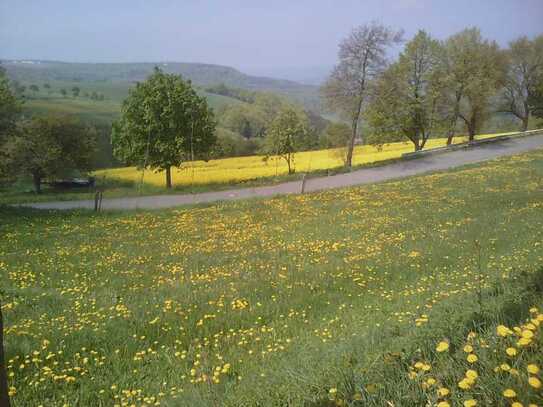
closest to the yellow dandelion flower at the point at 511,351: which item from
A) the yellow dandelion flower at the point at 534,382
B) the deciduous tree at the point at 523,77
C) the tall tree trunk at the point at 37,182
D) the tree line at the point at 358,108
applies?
the yellow dandelion flower at the point at 534,382

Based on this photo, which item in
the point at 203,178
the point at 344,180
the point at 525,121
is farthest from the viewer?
the point at 525,121

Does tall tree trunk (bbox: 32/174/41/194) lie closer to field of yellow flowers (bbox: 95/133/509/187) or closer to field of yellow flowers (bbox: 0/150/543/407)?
field of yellow flowers (bbox: 95/133/509/187)

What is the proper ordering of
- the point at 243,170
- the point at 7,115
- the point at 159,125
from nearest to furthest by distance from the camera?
the point at 7,115, the point at 159,125, the point at 243,170

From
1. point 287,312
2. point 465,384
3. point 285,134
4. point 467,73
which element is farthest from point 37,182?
point 465,384

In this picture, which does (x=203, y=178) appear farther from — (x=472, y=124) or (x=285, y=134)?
(x=472, y=124)

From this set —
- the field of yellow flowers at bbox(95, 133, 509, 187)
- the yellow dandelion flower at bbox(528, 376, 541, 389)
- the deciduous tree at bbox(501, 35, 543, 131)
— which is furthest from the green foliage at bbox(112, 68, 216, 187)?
the deciduous tree at bbox(501, 35, 543, 131)

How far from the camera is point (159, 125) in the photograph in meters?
38.0

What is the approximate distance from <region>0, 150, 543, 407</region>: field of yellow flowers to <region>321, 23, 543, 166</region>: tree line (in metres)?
24.3

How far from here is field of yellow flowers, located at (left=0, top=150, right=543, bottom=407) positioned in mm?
3383

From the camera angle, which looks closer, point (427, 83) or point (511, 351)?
point (511, 351)

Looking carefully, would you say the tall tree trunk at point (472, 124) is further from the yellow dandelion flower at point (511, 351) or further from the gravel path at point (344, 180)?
the yellow dandelion flower at point (511, 351)

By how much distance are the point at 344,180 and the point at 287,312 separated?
26.2 metres

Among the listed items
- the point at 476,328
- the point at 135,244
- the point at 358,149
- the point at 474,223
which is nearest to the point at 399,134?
the point at 358,149

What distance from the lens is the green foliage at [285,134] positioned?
44.8m
